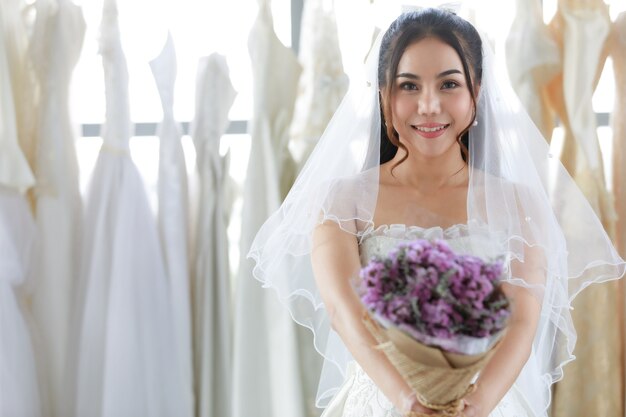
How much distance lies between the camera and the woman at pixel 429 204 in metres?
1.76

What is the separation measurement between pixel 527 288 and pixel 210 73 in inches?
46.4

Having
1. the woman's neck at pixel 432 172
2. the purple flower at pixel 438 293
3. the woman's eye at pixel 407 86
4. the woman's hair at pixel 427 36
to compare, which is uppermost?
the woman's hair at pixel 427 36

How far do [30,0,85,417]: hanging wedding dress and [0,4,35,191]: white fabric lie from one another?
0.21 feet

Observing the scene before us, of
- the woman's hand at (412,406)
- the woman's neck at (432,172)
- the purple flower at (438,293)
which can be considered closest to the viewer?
the purple flower at (438,293)

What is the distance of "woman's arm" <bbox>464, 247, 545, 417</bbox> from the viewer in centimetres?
158

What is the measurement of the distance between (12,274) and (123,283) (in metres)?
0.31

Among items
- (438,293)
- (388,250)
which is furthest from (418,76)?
(438,293)

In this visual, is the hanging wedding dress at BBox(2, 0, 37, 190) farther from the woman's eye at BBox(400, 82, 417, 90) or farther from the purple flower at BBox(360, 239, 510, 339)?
the purple flower at BBox(360, 239, 510, 339)

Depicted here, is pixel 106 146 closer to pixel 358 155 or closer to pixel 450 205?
pixel 358 155

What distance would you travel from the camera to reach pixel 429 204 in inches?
75.0

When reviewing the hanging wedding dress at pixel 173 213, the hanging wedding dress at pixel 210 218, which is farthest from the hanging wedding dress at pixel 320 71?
the hanging wedding dress at pixel 173 213

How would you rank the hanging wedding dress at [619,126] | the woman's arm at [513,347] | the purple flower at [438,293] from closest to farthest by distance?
the purple flower at [438,293]
the woman's arm at [513,347]
the hanging wedding dress at [619,126]

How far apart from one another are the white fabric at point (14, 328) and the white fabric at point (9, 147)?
0.04 metres

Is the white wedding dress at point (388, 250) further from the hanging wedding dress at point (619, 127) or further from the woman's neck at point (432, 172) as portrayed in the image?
the hanging wedding dress at point (619, 127)
